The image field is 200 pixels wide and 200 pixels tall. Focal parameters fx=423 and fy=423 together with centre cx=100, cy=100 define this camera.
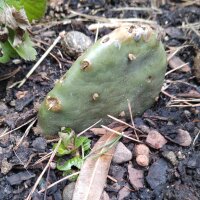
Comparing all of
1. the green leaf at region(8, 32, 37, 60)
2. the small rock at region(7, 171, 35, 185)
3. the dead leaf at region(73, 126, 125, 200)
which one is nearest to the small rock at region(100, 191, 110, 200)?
the dead leaf at region(73, 126, 125, 200)

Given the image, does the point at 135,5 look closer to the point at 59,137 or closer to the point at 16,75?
the point at 16,75

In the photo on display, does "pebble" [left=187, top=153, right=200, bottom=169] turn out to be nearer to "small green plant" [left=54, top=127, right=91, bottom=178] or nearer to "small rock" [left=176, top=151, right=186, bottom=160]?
"small rock" [left=176, top=151, right=186, bottom=160]

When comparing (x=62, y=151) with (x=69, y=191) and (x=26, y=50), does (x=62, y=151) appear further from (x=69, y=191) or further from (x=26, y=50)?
(x=26, y=50)

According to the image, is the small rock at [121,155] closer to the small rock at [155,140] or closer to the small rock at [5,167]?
the small rock at [155,140]

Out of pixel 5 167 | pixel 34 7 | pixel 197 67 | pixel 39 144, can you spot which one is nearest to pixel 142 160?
pixel 39 144

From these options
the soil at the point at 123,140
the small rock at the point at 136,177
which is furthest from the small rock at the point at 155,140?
the small rock at the point at 136,177
